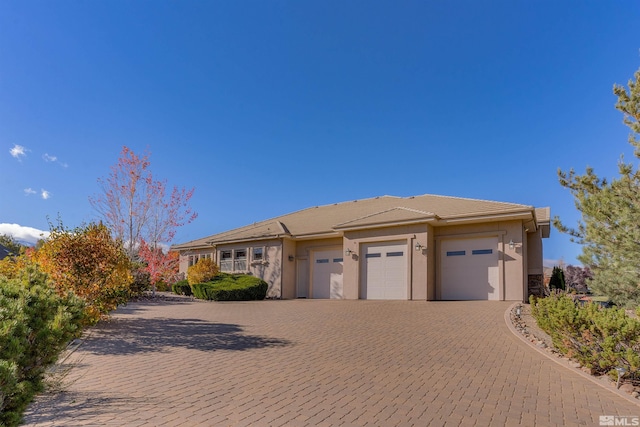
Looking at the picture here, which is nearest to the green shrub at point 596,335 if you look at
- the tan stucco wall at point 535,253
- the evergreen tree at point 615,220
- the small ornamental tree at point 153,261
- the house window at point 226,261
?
the evergreen tree at point 615,220

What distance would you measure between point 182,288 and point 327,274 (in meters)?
10.3

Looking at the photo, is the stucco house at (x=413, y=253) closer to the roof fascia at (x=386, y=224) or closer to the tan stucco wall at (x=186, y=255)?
the roof fascia at (x=386, y=224)

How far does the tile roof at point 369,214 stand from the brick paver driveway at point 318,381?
742cm

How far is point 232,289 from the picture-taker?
19.8m

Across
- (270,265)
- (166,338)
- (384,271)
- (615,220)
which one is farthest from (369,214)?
(166,338)

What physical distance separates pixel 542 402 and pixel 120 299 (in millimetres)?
9754

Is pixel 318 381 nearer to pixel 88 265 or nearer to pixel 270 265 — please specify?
pixel 88 265

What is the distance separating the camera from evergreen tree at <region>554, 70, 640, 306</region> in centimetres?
851

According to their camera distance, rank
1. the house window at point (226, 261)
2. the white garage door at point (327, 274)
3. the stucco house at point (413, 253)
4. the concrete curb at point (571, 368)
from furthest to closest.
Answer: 1. the house window at point (226, 261)
2. the white garage door at point (327, 274)
3. the stucco house at point (413, 253)
4. the concrete curb at point (571, 368)

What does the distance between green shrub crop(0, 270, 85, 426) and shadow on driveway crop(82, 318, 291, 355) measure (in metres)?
3.63

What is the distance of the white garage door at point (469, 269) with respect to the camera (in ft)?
Answer: 53.0

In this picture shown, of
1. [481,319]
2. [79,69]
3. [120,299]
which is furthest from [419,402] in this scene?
[79,69]

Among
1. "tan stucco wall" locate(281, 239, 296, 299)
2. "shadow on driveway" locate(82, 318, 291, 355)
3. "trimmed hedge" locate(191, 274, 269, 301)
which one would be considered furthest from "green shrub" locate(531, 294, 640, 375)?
"tan stucco wall" locate(281, 239, 296, 299)

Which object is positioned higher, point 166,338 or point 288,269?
point 288,269
